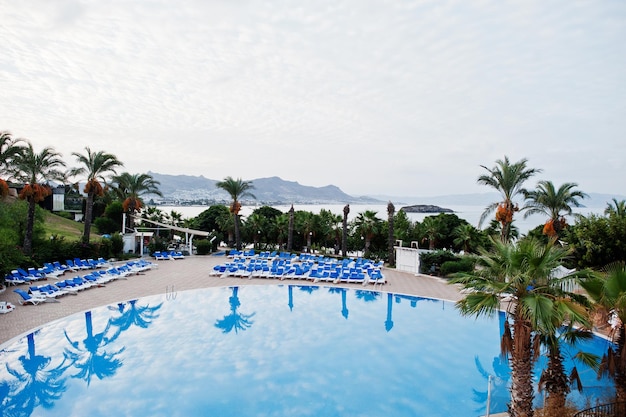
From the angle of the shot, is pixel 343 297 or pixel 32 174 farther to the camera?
pixel 32 174

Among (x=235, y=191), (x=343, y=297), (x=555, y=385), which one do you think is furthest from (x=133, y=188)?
(x=555, y=385)

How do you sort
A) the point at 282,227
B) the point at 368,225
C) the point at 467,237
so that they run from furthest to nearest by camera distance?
the point at 282,227, the point at 368,225, the point at 467,237

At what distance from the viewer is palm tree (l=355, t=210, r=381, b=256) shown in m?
31.6

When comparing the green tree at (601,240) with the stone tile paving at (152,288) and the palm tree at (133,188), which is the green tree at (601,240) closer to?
the stone tile paving at (152,288)

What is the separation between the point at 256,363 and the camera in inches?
476

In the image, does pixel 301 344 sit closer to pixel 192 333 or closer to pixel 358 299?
pixel 192 333

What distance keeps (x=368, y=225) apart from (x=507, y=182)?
11.2 meters

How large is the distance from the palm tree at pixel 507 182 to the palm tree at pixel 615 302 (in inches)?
607

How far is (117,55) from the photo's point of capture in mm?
20094

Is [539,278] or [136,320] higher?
[539,278]

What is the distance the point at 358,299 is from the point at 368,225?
471 inches

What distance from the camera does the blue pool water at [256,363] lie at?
9648 mm

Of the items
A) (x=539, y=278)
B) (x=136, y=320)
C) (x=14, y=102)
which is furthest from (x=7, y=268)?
(x=539, y=278)

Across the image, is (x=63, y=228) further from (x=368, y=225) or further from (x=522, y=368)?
(x=522, y=368)
